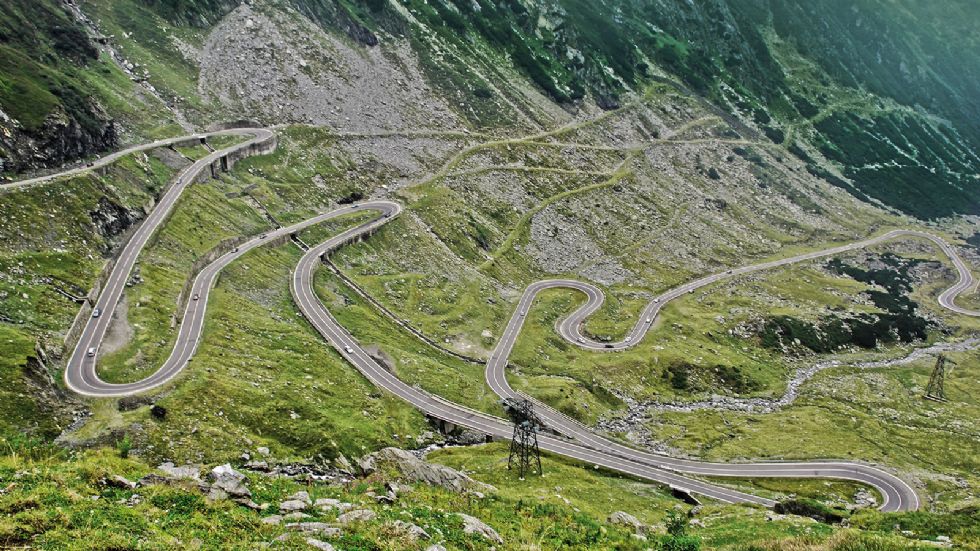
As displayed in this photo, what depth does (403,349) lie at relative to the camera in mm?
97750

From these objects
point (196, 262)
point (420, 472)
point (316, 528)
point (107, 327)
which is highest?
point (316, 528)

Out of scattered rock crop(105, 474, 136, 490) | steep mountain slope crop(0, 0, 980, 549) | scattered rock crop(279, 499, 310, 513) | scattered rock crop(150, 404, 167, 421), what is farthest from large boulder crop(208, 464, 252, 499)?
scattered rock crop(150, 404, 167, 421)

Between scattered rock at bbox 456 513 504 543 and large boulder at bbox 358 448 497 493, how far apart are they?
12227mm

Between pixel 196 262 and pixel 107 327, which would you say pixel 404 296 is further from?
pixel 107 327

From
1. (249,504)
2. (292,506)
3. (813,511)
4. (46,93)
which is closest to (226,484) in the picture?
(249,504)

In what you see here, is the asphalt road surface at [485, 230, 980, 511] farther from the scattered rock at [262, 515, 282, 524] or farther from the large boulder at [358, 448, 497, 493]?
the scattered rock at [262, 515, 282, 524]

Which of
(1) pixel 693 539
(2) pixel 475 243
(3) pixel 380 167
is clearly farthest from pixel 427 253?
(1) pixel 693 539

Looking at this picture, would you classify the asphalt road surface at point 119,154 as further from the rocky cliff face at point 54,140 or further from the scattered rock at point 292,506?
the scattered rock at point 292,506

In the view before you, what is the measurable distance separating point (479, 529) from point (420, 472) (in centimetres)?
1809

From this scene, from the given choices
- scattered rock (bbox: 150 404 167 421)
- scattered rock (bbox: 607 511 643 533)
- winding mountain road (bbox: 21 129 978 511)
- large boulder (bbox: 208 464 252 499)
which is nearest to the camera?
large boulder (bbox: 208 464 252 499)

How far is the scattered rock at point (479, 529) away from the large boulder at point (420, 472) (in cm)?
1223

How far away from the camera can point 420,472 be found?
165 ft

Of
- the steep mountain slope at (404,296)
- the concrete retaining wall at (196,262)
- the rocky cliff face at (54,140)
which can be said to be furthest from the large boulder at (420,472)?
the rocky cliff face at (54,140)

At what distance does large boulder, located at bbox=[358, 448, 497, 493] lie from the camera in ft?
159
